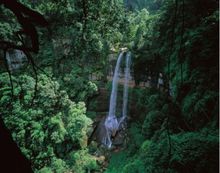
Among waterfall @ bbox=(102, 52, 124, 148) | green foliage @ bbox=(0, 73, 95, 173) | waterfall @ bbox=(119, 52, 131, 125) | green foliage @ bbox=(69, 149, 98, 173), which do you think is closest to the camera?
green foliage @ bbox=(0, 73, 95, 173)

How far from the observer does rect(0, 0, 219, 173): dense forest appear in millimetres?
5617

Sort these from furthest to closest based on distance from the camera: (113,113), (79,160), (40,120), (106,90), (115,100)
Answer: (106,90), (115,100), (113,113), (79,160), (40,120)

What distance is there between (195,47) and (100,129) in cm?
1232

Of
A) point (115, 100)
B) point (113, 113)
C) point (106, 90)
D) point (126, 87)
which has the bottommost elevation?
point (113, 113)

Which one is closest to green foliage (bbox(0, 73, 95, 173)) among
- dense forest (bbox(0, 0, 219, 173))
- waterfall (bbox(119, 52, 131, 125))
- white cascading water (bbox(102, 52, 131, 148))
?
dense forest (bbox(0, 0, 219, 173))

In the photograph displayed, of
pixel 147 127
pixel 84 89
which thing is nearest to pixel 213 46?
pixel 147 127

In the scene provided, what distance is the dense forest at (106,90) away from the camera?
562 centimetres

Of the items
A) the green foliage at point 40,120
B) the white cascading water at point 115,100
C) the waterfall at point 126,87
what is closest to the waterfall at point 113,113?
the white cascading water at point 115,100

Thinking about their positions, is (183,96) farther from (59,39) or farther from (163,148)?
(59,39)

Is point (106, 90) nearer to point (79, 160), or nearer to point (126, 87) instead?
point (126, 87)

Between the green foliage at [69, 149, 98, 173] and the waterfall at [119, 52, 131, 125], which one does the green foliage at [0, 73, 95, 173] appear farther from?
the waterfall at [119, 52, 131, 125]

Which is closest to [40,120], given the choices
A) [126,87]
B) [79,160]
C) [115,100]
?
[79,160]

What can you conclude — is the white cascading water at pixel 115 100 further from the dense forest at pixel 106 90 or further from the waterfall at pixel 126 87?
the dense forest at pixel 106 90

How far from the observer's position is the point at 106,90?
22.4 meters
